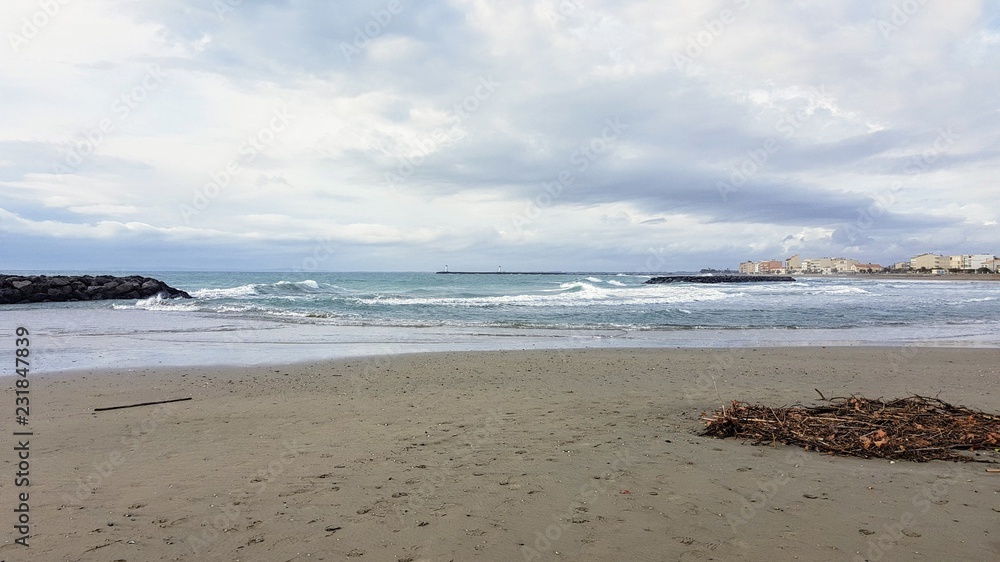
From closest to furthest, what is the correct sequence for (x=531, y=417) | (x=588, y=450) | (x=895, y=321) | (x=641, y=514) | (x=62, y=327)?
(x=641, y=514) → (x=588, y=450) → (x=531, y=417) → (x=62, y=327) → (x=895, y=321)

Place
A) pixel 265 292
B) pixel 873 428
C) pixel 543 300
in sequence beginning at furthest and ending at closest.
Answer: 1. pixel 265 292
2. pixel 543 300
3. pixel 873 428

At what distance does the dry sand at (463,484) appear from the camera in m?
3.40

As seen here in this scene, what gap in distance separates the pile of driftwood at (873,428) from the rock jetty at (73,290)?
41.1 meters

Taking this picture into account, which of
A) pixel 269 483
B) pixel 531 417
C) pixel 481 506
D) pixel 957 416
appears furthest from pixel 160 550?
pixel 957 416

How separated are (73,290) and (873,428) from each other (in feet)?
147

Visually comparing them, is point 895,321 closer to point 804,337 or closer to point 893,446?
point 804,337

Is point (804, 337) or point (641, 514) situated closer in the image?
point (641, 514)

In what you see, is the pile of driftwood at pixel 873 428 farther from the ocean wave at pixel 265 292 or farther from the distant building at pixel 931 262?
the distant building at pixel 931 262

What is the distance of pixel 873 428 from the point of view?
5480 millimetres

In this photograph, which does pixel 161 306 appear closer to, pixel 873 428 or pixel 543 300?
pixel 543 300

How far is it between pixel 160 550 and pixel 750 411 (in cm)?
577

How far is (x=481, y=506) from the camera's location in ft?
13.0

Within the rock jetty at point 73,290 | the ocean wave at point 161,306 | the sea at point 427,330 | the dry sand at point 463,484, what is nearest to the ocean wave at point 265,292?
the rock jetty at point 73,290

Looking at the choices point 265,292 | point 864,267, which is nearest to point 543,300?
point 265,292
